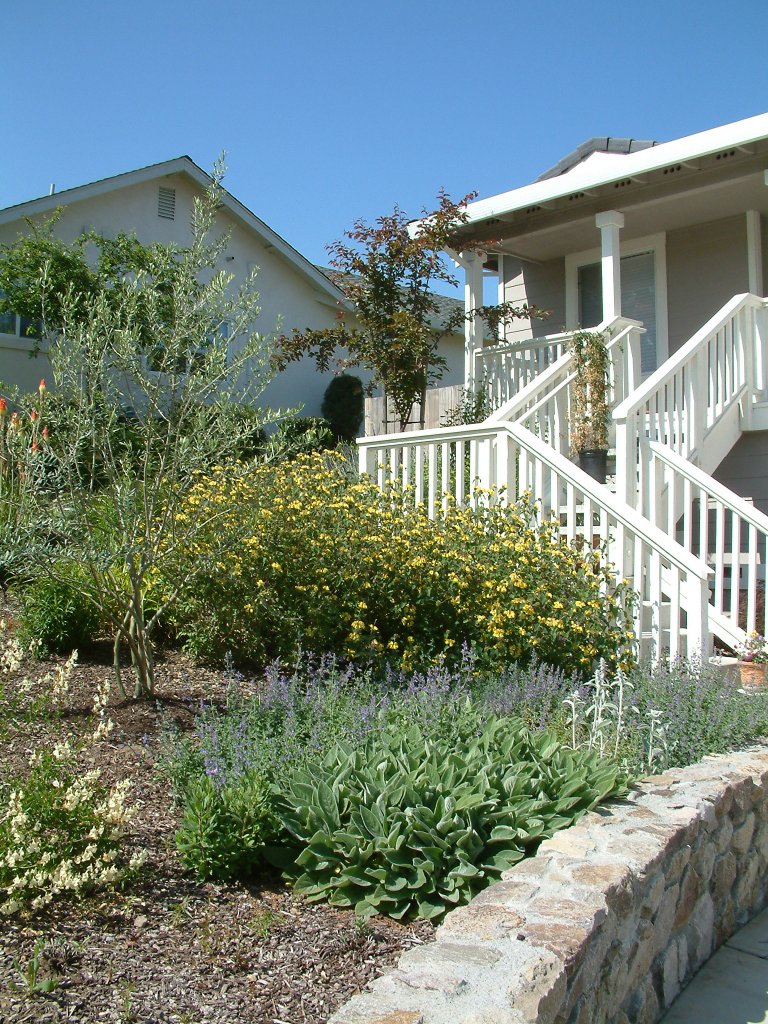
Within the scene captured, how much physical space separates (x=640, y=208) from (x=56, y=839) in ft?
29.8

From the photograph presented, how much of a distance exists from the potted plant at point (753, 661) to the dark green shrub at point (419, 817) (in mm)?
2624

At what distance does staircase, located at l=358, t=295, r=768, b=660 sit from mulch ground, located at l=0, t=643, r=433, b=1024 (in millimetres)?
3486

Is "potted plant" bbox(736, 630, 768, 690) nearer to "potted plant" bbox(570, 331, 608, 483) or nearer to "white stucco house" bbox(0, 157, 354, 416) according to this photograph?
"potted plant" bbox(570, 331, 608, 483)

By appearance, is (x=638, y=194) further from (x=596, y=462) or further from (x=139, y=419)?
(x=139, y=419)

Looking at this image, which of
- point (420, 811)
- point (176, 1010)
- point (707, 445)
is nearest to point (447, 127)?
point (707, 445)

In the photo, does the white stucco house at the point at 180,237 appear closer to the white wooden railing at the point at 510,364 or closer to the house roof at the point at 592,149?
the white wooden railing at the point at 510,364

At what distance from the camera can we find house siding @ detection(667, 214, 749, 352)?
1041cm

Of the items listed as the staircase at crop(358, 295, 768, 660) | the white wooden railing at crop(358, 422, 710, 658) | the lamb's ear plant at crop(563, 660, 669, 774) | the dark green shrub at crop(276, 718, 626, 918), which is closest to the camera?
the dark green shrub at crop(276, 718, 626, 918)

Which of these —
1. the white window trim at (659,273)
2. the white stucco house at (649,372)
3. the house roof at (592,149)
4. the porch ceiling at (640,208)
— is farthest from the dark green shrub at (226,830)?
the house roof at (592,149)

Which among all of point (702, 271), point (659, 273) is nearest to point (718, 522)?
point (702, 271)

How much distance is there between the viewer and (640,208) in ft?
32.5

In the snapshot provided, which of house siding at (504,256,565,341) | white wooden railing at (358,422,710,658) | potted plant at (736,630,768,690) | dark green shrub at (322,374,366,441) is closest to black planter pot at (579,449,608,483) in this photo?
white wooden railing at (358,422,710,658)

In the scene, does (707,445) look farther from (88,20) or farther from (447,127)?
(88,20)

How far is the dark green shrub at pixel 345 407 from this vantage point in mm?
17625
